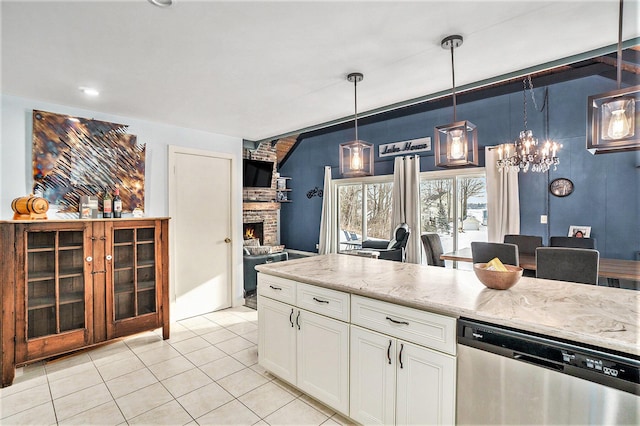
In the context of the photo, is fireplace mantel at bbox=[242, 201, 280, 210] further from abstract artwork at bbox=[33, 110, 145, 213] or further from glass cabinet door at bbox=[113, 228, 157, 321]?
glass cabinet door at bbox=[113, 228, 157, 321]

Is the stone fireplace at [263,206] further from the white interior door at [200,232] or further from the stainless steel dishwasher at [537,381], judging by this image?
the stainless steel dishwasher at [537,381]

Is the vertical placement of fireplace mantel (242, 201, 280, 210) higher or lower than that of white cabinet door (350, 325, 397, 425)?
higher

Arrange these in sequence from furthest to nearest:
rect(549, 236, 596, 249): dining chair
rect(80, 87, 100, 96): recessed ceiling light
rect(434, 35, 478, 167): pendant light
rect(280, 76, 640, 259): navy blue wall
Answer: rect(280, 76, 640, 259): navy blue wall → rect(549, 236, 596, 249): dining chair → rect(80, 87, 100, 96): recessed ceiling light → rect(434, 35, 478, 167): pendant light

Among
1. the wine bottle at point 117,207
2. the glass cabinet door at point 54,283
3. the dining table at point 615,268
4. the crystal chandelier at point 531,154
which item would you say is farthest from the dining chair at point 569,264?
the glass cabinet door at point 54,283

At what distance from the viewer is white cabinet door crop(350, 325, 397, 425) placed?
1.73 meters

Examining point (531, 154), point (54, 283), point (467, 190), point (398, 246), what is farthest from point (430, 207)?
point (54, 283)

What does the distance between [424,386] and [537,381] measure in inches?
20.4

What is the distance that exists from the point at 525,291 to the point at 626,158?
136 inches

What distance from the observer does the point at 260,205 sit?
7352 mm

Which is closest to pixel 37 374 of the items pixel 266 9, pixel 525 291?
pixel 266 9

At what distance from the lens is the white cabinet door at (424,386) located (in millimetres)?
1517

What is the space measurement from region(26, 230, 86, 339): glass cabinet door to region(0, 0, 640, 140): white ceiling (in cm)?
131

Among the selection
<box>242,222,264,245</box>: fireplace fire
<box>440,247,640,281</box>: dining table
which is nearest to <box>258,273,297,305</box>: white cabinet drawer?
<box>440,247,640,281</box>: dining table

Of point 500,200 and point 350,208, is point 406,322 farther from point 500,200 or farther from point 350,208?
point 350,208
